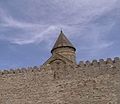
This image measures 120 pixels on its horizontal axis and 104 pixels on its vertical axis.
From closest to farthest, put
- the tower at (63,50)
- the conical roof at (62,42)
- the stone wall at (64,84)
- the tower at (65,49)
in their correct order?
the stone wall at (64,84), the tower at (63,50), the tower at (65,49), the conical roof at (62,42)

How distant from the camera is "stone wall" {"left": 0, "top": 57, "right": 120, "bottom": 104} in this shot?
2295 centimetres

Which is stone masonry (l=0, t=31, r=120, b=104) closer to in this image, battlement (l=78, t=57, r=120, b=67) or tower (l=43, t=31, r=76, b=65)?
battlement (l=78, t=57, r=120, b=67)

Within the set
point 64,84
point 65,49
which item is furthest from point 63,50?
point 64,84

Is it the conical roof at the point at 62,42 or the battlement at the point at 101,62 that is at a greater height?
the conical roof at the point at 62,42

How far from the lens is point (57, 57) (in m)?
34.6

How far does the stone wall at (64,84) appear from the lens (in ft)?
75.3

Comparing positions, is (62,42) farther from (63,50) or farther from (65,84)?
(65,84)

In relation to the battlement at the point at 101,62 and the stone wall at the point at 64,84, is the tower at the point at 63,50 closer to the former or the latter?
the stone wall at the point at 64,84

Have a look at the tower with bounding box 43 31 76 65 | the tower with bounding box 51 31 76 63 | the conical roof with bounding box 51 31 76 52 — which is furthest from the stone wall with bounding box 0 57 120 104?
the conical roof with bounding box 51 31 76 52

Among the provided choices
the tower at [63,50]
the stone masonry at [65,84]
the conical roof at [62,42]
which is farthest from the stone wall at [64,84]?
the conical roof at [62,42]

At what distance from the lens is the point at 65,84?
2395cm

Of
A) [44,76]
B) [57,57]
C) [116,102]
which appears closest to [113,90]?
[116,102]

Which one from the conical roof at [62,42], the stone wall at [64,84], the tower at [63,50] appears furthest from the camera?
the conical roof at [62,42]

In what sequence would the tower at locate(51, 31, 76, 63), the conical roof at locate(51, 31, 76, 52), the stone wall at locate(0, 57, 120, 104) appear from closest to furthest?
1. the stone wall at locate(0, 57, 120, 104)
2. the tower at locate(51, 31, 76, 63)
3. the conical roof at locate(51, 31, 76, 52)
